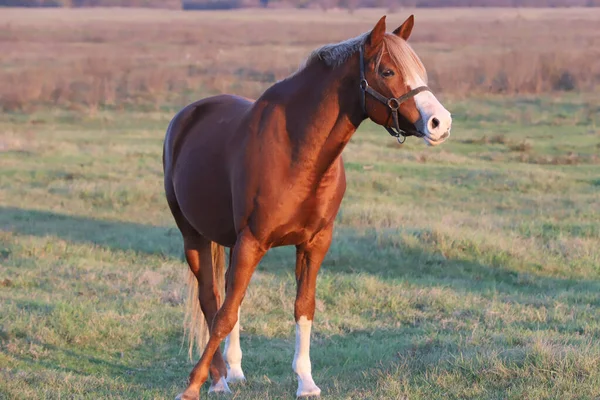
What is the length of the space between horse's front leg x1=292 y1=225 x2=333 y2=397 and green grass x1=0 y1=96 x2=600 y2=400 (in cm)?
15

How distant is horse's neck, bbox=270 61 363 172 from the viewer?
15.2 feet

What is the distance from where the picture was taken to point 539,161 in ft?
54.7

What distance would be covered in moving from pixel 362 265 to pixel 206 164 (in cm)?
447

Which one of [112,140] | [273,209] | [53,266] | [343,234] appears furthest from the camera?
[112,140]

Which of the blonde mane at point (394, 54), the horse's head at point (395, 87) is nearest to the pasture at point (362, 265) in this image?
the horse's head at point (395, 87)

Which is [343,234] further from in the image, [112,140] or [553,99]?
[553,99]

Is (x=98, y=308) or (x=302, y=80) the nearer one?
(x=302, y=80)

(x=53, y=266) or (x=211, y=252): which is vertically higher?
(x=211, y=252)

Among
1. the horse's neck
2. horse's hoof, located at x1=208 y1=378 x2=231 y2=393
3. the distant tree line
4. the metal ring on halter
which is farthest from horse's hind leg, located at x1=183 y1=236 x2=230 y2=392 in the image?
the distant tree line

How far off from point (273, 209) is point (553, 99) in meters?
21.1

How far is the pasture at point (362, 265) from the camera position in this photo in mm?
5363

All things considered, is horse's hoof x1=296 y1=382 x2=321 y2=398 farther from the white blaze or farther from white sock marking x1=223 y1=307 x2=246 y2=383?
the white blaze

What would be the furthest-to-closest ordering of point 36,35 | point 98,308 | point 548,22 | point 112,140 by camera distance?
point 548,22
point 36,35
point 112,140
point 98,308

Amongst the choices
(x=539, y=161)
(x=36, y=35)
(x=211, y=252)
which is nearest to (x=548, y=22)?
(x=36, y=35)
